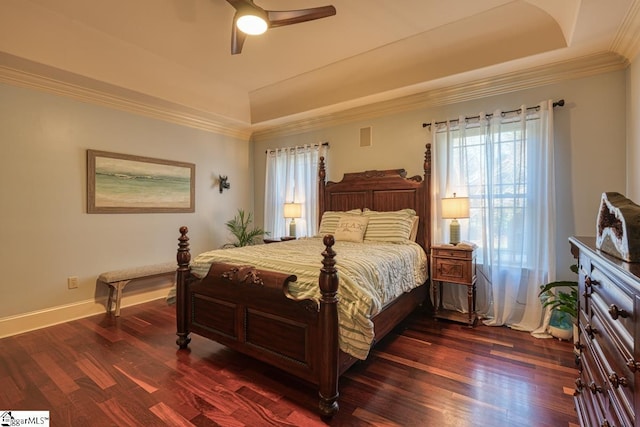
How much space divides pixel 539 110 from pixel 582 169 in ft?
2.28

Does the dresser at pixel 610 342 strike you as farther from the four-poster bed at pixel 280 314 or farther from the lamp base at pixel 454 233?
the lamp base at pixel 454 233

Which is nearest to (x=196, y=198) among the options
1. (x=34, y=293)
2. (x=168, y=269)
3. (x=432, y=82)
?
(x=168, y=269)

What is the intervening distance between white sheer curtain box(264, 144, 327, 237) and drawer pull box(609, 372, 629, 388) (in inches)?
147

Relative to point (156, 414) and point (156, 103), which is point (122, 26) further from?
point (156, 414)

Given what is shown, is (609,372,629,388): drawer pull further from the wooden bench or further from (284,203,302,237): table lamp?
the wooden bench

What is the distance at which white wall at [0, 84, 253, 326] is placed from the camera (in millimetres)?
3021

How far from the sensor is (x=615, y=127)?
273 centimetres

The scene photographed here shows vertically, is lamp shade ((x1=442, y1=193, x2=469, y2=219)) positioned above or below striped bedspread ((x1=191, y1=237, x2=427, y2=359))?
above

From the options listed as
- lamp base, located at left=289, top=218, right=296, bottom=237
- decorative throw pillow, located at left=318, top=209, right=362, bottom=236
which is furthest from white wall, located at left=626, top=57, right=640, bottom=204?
lamp base, located at left=289, top=218, right=296, bottom=237

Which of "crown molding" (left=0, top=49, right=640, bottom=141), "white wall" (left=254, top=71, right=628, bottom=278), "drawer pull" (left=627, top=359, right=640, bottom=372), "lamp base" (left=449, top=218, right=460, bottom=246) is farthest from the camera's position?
"lamp base" (left=449, top=218, right=460, bottom=246)

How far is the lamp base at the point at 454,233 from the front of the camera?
3.26 m

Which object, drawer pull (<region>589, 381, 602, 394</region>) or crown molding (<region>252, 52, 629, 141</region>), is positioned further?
crown molding (<region>252, 52, 629, 141</region>)

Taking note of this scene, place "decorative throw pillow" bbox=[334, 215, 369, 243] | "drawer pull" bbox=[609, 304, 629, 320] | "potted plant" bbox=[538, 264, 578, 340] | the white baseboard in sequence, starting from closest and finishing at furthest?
"drawer pull" bbox=[609, 304, 629, 320]
"potted plant" bbox=[538, 264, 578, 340]
the white baseboard
"decorative throw pillow" bbox=[334, 215, 369, 243]

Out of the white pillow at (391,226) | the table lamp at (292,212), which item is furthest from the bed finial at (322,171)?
the white pillow at (391,226)
